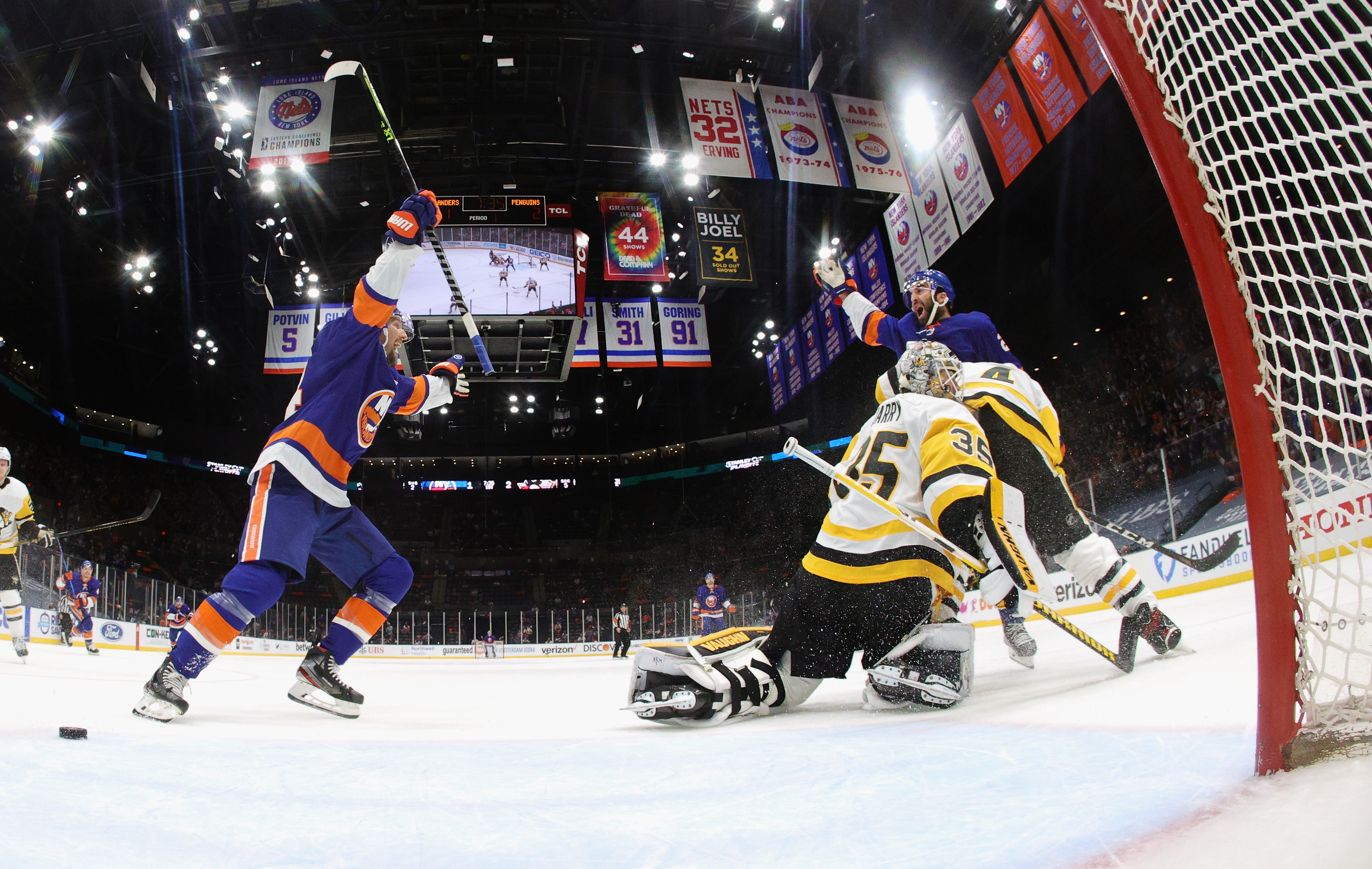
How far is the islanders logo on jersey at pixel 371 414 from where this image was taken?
2781mm

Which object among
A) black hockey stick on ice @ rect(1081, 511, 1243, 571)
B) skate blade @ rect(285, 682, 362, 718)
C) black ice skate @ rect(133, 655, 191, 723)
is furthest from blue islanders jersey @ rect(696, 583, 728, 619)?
black ice skate @ rect(133, 655, 191, 723)

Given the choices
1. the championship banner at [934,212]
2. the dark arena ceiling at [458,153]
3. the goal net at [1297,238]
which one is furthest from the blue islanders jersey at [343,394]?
the dark arena ceiling at [458,153]

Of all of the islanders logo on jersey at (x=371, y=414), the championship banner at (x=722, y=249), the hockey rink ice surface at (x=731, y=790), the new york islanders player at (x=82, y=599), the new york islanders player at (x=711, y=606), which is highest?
the championship banner at (x=722, y=249)

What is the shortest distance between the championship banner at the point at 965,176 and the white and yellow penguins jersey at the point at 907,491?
6024 millimetres

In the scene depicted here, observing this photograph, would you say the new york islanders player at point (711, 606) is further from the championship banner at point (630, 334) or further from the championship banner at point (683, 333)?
the championship banner at point (630, 334)

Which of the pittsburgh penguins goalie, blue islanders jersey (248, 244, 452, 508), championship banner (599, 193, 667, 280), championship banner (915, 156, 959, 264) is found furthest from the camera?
championship banner (599, 193, 667, 280)

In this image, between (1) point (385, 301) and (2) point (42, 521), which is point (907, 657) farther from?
(2) point (42, 521)

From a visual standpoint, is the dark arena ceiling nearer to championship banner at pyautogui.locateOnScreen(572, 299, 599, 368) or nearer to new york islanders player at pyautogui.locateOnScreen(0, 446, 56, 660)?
championship banner at pyautogui.locateOnScreen(572, 299, 599, 368)

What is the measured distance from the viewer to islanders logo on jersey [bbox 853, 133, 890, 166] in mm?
8336

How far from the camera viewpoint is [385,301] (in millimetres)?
2701

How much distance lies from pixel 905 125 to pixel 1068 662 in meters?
7.42

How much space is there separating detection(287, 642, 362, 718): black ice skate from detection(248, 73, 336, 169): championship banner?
6.77m

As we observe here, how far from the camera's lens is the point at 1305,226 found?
131 centimetres

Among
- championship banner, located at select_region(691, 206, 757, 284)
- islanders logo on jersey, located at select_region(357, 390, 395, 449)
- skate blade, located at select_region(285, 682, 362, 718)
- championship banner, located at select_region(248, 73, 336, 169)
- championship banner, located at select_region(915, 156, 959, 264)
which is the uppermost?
championship banner, located at select_region(248, 73, 336, 169)
